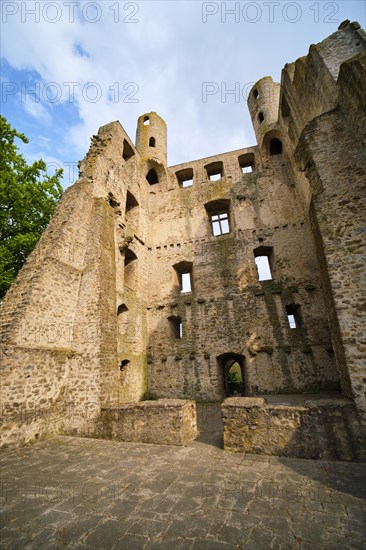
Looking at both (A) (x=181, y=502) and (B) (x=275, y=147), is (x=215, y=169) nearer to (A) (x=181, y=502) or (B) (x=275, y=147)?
(B) (x=275, y=147)

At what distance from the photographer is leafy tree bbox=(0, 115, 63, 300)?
9.41 metres

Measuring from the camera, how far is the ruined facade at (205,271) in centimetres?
575

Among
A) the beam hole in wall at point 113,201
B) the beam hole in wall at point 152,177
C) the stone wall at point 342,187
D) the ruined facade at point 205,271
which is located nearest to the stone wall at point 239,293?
the ruined facade at point 205,271

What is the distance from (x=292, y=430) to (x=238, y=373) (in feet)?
49.5

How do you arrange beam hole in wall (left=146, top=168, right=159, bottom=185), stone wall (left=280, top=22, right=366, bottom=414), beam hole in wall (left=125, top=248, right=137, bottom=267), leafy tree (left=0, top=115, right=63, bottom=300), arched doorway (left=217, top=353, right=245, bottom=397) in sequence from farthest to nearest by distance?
beam hole in wall (left=146, top=168, right=159, bottom=185)
arched doorway (left=217, top=353, right=245, bottom=397)
beam hole in wall (left=125, top=248, right=137, bottom=267)
leafy tree (left=0, top=115, right=63, bottom=300)
stone wall (left=280, top=22, right=366, bottom=414)

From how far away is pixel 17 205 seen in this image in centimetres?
1006

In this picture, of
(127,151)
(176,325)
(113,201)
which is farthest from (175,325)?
(127,151)

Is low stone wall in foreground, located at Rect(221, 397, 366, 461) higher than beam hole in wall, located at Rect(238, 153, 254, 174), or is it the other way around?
beam hole in wall, located at Rect(238, 153, 254, 174)

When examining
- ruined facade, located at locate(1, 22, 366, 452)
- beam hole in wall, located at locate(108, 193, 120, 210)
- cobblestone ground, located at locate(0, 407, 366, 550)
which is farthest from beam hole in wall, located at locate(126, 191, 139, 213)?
cobblestone ground, located at locate(0, 407, 366, 550)

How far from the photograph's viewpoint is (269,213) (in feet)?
40.5

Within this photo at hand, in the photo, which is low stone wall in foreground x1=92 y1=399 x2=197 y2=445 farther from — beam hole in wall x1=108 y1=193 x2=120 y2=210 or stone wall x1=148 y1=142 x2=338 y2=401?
beam hole in wall x1=108 y1=193 x2=120 y2=210

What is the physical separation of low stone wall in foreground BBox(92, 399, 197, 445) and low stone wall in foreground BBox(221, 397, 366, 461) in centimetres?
104

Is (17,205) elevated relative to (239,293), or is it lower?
elevated

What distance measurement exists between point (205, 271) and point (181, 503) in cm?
964
